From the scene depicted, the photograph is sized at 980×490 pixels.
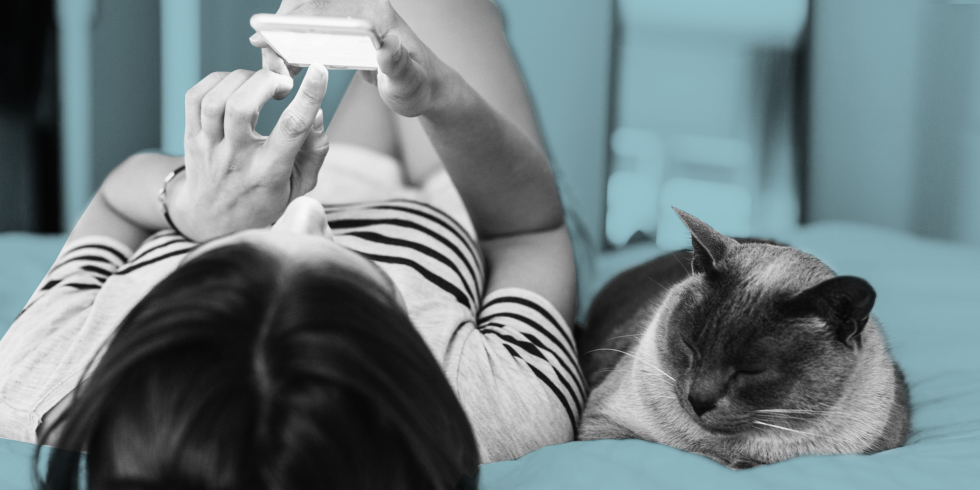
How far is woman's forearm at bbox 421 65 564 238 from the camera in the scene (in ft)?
2.78

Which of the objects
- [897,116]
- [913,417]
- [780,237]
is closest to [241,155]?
[913,417]

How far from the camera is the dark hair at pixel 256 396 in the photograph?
41cm

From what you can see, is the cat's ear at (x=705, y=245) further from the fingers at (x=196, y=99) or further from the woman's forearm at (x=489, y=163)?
the fingers at (x=196, y=99)

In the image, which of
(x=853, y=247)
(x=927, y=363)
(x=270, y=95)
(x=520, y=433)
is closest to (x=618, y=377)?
(x=520, y=433)

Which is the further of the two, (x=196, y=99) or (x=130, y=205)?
(x=130, y=205)

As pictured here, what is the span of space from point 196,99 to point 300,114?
0.14m

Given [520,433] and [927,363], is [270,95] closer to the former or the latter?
[520,433]

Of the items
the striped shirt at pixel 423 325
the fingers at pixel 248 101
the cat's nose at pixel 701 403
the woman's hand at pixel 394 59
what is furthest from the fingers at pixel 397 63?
the cat's nose at pixel 701 403

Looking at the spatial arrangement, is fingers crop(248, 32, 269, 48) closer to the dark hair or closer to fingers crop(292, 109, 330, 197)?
fingers crop(292, 109, 330, 197)

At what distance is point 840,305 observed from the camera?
2.13ft

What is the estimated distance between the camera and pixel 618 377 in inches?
36.3

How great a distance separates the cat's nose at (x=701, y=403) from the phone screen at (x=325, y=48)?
51cm

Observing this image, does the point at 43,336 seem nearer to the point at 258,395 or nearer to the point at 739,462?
the point at 258,395

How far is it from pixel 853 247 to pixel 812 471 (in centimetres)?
105
